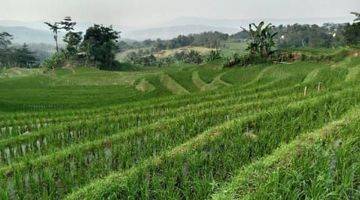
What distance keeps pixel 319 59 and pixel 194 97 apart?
80.5ft

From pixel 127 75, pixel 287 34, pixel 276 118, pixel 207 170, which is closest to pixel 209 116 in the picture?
pixel 276 118

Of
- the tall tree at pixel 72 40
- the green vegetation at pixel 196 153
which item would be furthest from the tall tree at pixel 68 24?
the green vegetation at pixel 196 153

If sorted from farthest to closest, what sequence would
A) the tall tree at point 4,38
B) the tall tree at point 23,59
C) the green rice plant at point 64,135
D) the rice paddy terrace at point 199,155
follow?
the tall tree at point 23,59
the tall tree at point 4,38
the green rice plant at point 64,135
the rice paddy terrace at point 199,155

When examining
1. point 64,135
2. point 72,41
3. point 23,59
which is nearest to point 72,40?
point 72,41

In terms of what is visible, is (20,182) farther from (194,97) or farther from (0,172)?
(194,97)

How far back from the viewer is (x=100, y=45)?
8719 centimetres

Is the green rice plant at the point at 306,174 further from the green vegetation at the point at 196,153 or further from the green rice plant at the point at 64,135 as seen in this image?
the green rice plant at the point at 64,135

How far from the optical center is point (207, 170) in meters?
11.0

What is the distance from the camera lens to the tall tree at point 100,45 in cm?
8588

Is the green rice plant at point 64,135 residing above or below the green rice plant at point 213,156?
below

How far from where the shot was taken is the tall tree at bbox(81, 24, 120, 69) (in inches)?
3381

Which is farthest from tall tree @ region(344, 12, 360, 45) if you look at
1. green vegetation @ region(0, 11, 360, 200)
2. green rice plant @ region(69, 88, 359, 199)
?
green rice plant @ region(69, 88, 359, 199)

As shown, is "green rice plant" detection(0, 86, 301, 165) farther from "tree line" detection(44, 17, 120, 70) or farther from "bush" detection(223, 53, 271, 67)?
"tree line" detection(44, 17, 120, 70)

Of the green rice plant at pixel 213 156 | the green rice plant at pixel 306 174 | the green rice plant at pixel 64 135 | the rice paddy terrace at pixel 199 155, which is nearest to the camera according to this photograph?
the green rice plant at pixel 306 174
